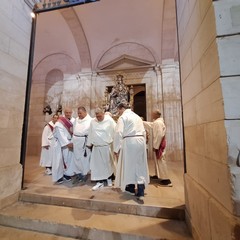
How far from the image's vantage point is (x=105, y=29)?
7.18m

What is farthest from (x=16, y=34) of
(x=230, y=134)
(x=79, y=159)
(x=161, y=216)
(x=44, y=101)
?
(x=44, y=101)

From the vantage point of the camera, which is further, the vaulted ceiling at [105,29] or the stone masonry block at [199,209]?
the vaulted ceiling at [105,29]

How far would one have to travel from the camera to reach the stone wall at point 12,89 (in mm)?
2580

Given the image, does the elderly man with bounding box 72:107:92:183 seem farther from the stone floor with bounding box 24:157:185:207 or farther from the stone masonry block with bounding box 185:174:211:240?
the stone masonry block with bounding box 185:174:211:240

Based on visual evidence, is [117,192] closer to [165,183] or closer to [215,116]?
[165,183]

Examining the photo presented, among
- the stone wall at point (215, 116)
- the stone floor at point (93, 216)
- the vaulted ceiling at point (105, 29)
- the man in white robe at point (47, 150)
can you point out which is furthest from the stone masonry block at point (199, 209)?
the vaulted ceiling at point (105, 29)

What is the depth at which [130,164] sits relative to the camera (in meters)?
2.79

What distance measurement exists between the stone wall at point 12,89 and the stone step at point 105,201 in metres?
0.44

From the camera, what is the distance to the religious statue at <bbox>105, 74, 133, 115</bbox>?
23.9ft

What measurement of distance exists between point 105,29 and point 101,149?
605 centimetres

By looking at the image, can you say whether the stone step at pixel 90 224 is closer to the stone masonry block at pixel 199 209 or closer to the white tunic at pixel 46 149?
the stone masonry block at pixel 199 209

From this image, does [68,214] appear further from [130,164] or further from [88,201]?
[130,164]

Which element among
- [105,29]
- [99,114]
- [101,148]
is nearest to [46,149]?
[101,148]

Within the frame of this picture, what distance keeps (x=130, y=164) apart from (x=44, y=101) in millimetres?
7202
